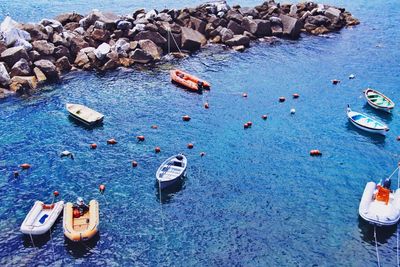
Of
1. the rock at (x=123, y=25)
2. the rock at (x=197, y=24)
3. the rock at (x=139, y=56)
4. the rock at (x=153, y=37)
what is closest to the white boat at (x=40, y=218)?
the rock at (x=139, y=56)

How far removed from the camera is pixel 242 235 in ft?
107

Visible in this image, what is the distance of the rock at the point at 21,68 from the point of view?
55.2 m

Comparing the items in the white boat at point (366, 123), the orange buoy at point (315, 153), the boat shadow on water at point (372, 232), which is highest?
the white boat at point (366, 123)

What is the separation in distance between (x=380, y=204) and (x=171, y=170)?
18.4 m

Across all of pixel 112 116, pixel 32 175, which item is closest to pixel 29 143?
pixel 32 175

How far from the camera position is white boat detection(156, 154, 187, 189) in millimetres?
37072

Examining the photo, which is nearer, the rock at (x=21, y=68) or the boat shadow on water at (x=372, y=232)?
the boat shadow on water at (x=372, y=232)

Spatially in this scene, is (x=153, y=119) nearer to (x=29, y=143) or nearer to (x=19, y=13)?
(x=29, y=143)

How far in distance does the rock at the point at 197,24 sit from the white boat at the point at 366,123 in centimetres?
3386

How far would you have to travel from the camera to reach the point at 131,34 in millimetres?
66938

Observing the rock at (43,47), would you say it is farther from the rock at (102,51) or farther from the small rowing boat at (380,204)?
the small rowing boat at (380,204)

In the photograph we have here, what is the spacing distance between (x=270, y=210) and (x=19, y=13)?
71973mm

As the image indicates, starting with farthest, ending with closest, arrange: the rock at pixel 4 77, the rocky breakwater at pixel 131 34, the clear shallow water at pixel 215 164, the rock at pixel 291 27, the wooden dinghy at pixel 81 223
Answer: the rock at pixel 291 27 < the rocky breakwater at pixel 131 34 < the rock at pixel 4 77 < the clear shallow water at pixel 215 164 < the wooden dinghy at pixel 81 223

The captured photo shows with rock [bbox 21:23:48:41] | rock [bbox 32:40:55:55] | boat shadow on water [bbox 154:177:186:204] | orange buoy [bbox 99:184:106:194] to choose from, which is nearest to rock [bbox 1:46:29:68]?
rock [bbox 32:40:55:55]
